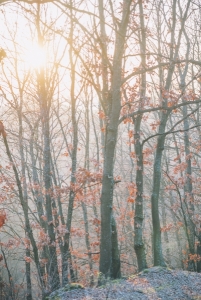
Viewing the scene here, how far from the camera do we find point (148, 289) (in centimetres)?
701

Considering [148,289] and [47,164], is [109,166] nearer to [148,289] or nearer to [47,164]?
[47,164]

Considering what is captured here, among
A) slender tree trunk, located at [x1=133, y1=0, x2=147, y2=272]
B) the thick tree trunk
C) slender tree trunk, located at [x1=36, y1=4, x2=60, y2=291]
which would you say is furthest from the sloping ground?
slender tree trunk, located at [x1=36, y1=4, x2=60, y2=291]

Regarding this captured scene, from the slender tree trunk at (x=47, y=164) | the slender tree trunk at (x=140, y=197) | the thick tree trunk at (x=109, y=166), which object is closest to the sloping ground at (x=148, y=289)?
the thick tree trunk at (x=109, y=166)

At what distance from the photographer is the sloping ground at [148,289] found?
6492mm

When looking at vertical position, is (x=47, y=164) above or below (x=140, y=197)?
above

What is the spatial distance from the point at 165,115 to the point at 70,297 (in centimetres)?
706

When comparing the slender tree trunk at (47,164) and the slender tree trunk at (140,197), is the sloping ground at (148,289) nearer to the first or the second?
the slender tree trunk at (140,197)

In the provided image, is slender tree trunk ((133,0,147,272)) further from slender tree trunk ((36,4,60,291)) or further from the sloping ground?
slender tree trunk ((36,4,60,291))

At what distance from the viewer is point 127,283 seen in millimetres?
7645

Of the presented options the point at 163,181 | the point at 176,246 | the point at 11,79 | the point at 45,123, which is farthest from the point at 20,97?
the point at 176,246

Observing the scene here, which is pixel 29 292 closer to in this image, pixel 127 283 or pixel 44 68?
pixel 127 283

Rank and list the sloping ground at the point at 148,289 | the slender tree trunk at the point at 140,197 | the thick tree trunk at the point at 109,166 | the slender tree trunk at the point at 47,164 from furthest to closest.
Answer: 1. the slender tree trunk at the point at 140,197
2. the slender tree trunk at the point at 47,164
3. the thick tree trunk at the point at 109,166
4. the sloping ground at the point at 148,289

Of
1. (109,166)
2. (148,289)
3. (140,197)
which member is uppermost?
(109,166)

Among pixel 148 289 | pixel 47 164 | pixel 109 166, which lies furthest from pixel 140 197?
pixel 148 289
